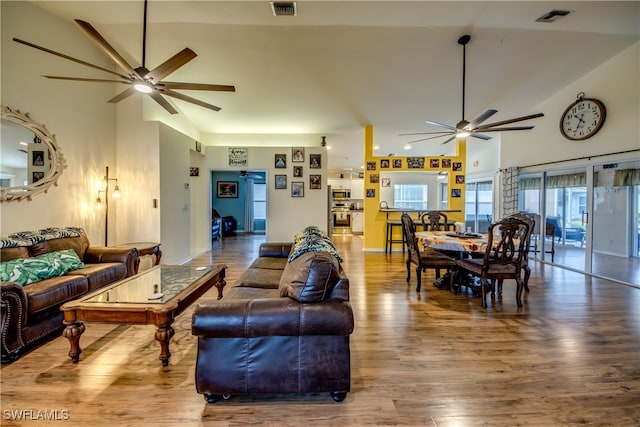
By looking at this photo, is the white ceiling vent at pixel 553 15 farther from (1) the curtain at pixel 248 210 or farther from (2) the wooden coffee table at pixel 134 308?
(1) the curtain at pixel 248 210

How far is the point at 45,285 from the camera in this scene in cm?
252

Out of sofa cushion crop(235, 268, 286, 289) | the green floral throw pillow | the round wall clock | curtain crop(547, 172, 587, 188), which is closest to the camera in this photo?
the green floral throw pillow

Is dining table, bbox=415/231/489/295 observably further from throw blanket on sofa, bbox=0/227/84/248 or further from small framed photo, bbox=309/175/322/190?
throw blanket on sofa, bbox=0/227/84/248

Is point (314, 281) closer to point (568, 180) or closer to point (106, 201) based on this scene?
point (106, 201)

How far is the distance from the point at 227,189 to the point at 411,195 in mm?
7193

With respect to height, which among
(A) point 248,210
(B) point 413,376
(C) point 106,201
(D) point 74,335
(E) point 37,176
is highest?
(E) point 37,176

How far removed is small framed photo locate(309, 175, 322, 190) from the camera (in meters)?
6.89

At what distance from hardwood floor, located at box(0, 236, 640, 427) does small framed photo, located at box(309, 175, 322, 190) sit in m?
4.03

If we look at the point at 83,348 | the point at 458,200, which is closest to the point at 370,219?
the point at 458,200

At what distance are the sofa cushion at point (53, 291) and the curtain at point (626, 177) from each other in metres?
7.44

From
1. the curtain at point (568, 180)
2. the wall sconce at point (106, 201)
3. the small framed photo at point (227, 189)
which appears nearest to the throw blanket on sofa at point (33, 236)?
the wall sconce at point (106, 201)

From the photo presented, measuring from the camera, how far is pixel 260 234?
10.5 metres

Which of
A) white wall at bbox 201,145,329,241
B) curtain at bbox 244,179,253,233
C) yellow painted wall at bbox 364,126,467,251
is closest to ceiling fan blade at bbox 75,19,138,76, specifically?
white wall at bbox 201,145,329,241

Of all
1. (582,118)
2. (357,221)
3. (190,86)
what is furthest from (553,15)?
(357,221)
